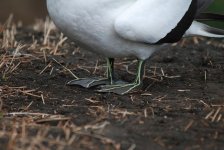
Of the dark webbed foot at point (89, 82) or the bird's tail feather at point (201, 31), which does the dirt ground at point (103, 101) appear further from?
the bird's tail feather at point (201, 31)

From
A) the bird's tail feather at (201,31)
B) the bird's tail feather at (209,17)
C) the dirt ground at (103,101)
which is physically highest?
the bird's tail feather at (209,17)

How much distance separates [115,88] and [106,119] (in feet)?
2.84

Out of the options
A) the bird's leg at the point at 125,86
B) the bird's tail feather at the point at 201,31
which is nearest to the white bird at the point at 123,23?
the bird's leg at the point at 125,86

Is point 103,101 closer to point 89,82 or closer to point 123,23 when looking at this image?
point 89,82

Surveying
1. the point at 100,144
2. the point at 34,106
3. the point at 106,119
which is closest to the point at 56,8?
the point at 34,106

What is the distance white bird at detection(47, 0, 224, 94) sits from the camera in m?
4.03

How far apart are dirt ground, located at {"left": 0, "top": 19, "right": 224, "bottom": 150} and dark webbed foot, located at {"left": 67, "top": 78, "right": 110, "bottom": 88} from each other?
1.8 inches

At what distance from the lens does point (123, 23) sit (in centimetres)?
401

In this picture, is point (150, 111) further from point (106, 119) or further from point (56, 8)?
point (56, 8)

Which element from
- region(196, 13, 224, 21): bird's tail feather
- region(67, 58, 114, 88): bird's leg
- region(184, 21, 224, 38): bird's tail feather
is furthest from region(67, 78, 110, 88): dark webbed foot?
region(196, 13, 224, 21): bird's tail feather

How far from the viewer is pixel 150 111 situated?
3795mm

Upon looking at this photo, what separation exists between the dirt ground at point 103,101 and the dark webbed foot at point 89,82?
0.05 m

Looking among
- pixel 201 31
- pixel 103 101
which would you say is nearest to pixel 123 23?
pixel 103 101

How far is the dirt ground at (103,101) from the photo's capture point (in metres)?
3.17
